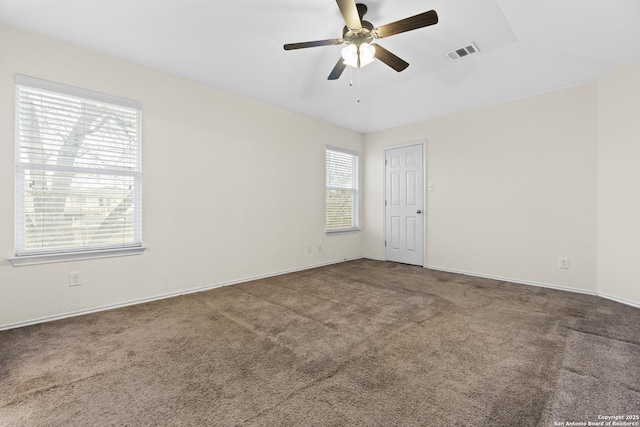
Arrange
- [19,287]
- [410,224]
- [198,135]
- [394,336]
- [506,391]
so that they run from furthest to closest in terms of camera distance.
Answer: [410,224]
[198,135]
[19,287]
[394,336]
[506,391]

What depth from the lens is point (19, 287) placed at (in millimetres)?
2441

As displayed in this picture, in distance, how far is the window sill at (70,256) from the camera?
2.44m

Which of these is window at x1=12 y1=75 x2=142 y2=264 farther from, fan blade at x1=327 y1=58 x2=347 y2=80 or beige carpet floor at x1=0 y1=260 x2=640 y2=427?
fan blade at x1=327 y1=58 x2=347 y2=80

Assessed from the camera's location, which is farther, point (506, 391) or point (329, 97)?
point (329, 97)

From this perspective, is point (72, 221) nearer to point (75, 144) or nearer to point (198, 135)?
point (75, 144)

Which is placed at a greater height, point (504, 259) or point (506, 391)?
point (504, 259)

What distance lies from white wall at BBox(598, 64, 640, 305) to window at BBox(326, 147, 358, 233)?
341cm

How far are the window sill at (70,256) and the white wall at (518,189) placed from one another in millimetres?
4195

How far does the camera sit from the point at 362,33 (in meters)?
2.19

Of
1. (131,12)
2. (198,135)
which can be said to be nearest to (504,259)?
(198,135)

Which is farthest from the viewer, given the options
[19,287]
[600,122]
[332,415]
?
[600,122]

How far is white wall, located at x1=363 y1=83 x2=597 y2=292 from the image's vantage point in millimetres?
3393

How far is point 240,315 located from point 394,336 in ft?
4.64

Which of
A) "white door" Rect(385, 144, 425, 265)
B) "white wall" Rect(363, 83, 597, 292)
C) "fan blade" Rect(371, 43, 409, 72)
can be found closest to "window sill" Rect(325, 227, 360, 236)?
"white door" Rect(385, 144, 425, 265)
